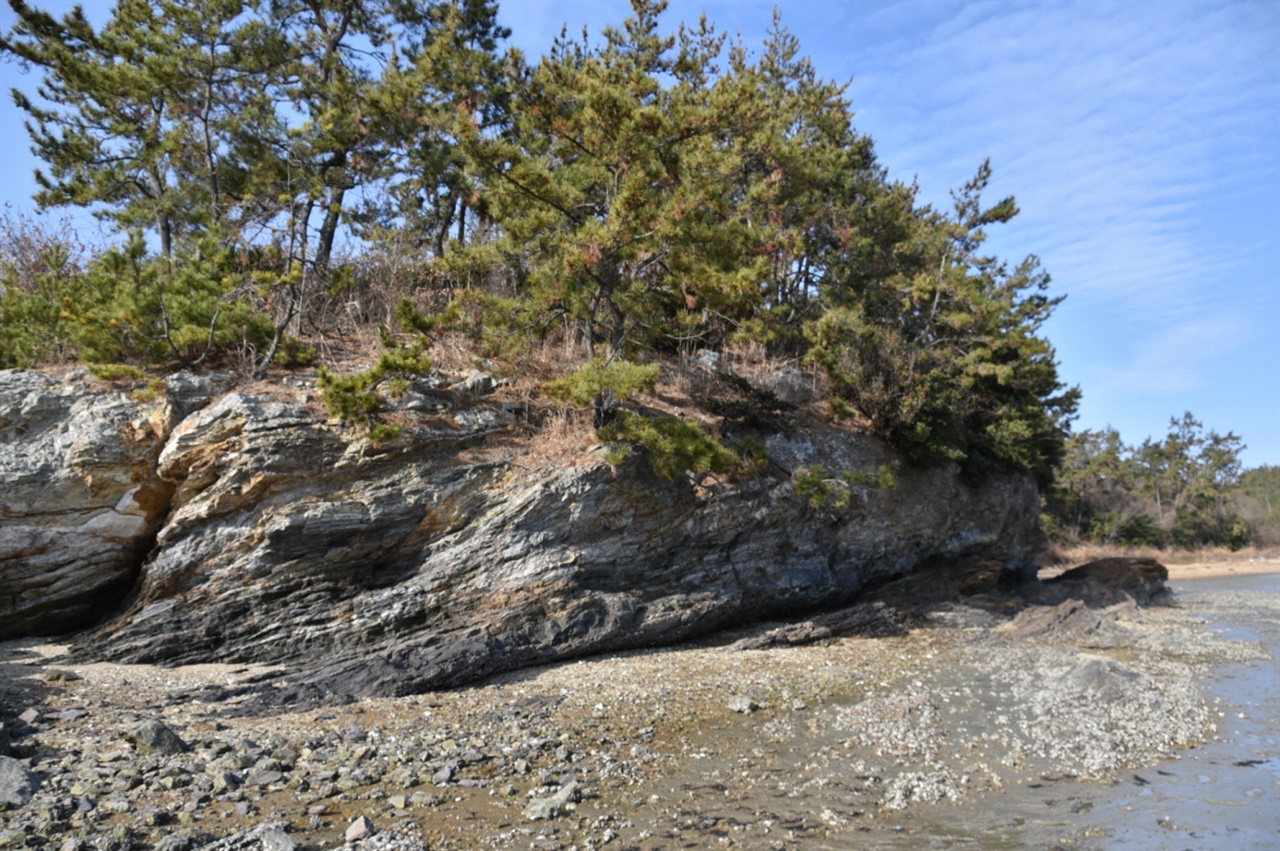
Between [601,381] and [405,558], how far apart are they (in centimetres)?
407

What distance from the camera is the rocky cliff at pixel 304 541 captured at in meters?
10.5

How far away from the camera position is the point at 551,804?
22.5 feet

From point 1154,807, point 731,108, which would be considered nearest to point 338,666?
point 1154,807

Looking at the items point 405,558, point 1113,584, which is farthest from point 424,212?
point 1113,584

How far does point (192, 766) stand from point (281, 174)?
479 inches

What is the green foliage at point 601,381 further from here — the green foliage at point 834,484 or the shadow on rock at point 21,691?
the shadow on rock at point 21,691

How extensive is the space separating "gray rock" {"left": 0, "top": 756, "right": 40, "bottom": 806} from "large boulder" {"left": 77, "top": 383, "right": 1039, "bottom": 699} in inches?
131

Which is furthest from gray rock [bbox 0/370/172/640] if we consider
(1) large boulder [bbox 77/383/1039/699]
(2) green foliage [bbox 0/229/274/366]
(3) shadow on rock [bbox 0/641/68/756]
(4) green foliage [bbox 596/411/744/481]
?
(4) green foliage [bbox 596/411/744/481]

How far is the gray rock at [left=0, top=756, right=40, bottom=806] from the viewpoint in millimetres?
6301

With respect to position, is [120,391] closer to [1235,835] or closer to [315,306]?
[315,306]

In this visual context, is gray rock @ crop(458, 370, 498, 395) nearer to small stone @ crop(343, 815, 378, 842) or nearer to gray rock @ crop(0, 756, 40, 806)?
gray rock @ crop(0, 756, 40, 806)

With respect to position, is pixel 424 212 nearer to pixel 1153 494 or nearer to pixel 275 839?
pixel 275 839

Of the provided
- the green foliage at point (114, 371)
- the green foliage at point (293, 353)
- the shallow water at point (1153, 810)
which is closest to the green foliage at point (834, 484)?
the shallow water at point (1153, 810)

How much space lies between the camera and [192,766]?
727 centimetres
